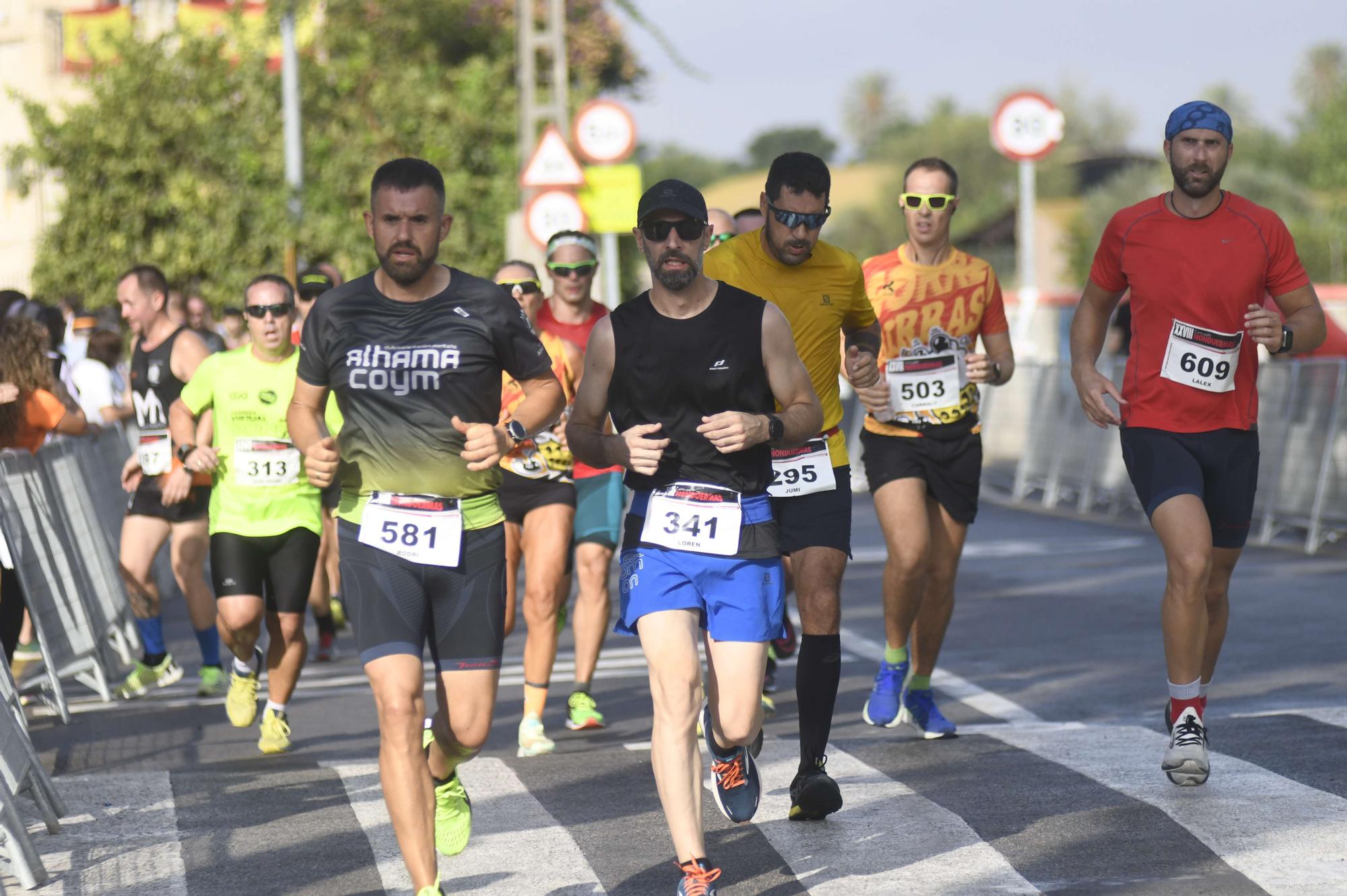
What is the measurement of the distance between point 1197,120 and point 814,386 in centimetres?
164

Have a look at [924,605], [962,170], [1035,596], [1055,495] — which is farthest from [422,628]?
[962,170]

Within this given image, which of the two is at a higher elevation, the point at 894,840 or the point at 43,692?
the point at 894,840

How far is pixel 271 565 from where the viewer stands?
9273 millimetres

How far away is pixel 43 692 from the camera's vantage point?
10.1 m

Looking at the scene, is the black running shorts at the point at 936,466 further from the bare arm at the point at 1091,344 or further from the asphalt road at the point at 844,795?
the asphalt road at the point at 844,795

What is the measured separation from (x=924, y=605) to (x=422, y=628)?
3.33 m

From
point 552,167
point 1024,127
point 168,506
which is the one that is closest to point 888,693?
point 168,506

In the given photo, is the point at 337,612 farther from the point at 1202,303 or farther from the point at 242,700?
the point at 1202,303

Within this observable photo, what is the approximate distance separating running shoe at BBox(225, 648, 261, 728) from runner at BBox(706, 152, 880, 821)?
10.4ft

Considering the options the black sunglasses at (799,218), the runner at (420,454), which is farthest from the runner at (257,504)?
the runner at (420,454)

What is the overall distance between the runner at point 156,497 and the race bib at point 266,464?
5.40 feet

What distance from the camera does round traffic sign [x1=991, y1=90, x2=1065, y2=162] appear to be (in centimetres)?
2214

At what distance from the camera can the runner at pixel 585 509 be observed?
367 inches

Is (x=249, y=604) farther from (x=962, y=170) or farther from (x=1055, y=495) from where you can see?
(x=962, y=170)
